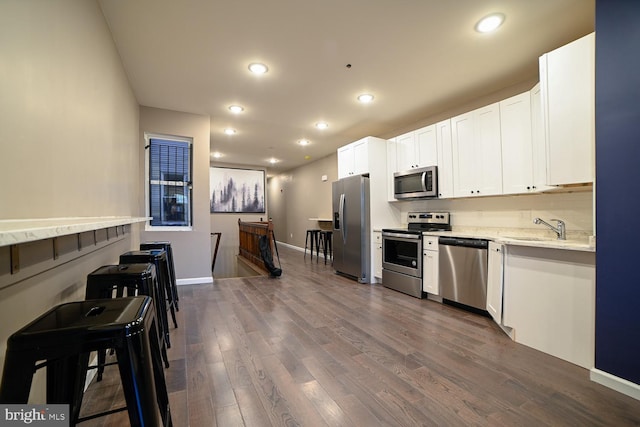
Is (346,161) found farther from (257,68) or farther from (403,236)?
(257,68)

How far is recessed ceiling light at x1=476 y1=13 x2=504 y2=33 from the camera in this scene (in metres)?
2.15

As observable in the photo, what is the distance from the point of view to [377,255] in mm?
4324

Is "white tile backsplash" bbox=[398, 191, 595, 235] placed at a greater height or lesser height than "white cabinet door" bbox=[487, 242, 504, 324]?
greater

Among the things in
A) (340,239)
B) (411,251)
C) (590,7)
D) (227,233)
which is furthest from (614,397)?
(227,233)

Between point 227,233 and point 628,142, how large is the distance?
8.06 metres

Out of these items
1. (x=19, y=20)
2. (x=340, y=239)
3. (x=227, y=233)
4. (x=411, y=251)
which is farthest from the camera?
(x=227, y=233)

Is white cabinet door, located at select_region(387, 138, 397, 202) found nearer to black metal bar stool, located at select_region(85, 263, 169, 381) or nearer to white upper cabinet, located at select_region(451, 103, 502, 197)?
white upper cabinet, located at select_region(451, 103, 502, 197)

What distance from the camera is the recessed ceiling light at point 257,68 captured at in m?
2.84

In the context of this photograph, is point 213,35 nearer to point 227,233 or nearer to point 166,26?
point 166,26

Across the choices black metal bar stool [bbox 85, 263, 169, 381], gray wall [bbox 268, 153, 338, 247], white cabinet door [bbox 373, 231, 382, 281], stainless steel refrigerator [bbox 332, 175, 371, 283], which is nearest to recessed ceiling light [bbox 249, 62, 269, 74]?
stainless steel refrigerator [bbox 332, 175, 371, 283]

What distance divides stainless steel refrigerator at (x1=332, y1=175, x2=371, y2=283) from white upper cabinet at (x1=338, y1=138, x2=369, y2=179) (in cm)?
17

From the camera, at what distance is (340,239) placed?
486 centimetres

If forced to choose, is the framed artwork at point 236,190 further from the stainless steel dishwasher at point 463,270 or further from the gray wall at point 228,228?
the stainless steel dishwasher at point 463,270

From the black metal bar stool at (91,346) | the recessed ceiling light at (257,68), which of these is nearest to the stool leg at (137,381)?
the black metal bar stool at (91,346)
